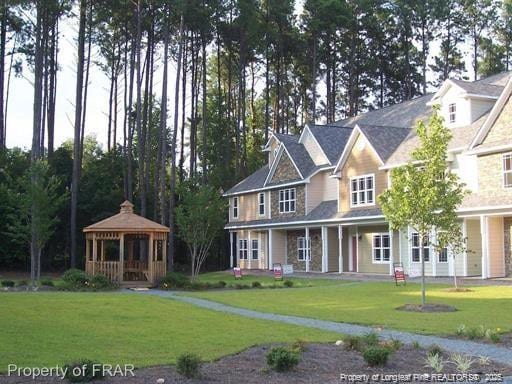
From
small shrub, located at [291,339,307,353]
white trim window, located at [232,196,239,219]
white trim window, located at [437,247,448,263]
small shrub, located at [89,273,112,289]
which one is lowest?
small shrub, located at [291,339,307,353]

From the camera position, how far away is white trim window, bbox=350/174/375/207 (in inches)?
1403

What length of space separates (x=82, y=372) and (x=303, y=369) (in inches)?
126

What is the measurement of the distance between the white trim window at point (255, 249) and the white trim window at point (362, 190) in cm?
1171

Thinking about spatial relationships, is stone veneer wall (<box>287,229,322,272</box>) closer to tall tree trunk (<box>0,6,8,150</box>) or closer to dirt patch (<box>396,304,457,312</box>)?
dirt patch (<box>396,304,457,312</box>)

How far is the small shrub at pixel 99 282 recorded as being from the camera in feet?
93.3

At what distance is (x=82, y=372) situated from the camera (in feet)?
28.0

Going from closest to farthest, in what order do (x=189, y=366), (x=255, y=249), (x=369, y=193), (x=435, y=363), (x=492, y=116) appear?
(x=189, y=366) → (x=435, y=363) → (x=492, y=116) → (x=369, y=193) → (x=255, y=249)

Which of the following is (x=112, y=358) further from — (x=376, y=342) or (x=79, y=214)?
(x=79, y=214)

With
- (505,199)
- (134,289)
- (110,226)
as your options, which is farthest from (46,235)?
(505,199)

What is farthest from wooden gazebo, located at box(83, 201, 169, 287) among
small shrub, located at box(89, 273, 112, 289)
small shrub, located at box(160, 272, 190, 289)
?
small shrub, located at box(89, 273, 112, 289)

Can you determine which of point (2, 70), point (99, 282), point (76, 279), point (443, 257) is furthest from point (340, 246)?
point (2, 70)

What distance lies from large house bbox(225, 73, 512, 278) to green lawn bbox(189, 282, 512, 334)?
2621 mm

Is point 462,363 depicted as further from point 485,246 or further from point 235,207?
point 235,207

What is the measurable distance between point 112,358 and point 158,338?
233 centimetres
